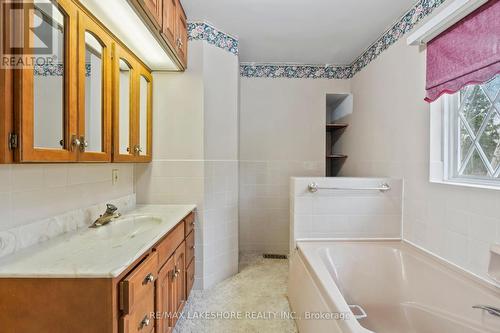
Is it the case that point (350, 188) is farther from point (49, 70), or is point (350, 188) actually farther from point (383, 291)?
point (49, 70)

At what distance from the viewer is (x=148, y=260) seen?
1103mm

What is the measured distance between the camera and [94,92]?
126 centimetres

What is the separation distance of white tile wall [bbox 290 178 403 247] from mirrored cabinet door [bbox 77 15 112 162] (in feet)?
4.59

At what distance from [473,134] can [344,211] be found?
96 cm

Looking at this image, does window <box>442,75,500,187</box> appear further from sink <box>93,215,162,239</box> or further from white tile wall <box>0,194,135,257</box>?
white tile wall <box>0,194,135,257</box>

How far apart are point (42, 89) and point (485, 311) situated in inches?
87.4

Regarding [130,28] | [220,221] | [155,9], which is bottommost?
[220,221]

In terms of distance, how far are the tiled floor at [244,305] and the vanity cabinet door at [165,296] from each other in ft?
1.20

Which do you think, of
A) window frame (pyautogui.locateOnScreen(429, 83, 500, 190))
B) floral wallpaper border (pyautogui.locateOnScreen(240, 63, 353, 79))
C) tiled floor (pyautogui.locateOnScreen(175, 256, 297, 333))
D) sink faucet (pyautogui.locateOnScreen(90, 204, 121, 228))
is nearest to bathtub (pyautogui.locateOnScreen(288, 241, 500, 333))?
tiled floor (pyautogui.locateOnScreen(175, 256, 297, 333))

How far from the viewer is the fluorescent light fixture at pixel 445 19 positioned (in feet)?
4.11

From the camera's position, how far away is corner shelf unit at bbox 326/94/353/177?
9.77 feet

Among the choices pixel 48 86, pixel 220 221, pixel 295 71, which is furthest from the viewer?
pixel 295 71

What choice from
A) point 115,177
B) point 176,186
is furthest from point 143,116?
point 176,186

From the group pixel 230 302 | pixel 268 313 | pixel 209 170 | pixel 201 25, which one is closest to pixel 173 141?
pixel 209 170
